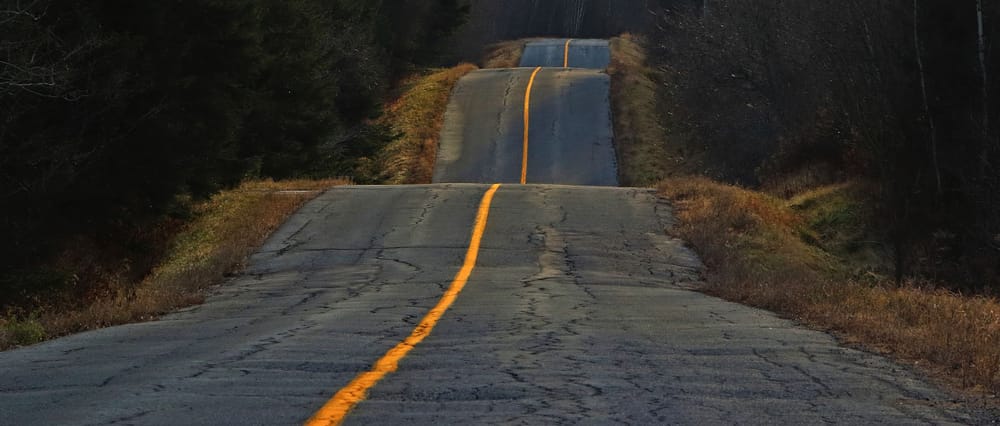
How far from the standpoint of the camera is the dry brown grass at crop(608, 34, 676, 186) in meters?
40.8

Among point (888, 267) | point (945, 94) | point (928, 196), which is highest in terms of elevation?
point (945, 94)

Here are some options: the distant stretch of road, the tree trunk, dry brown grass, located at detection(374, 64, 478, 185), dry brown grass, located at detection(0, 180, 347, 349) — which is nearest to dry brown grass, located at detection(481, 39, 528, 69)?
dry brown grass, located at detection(374, 64, 478, 185)

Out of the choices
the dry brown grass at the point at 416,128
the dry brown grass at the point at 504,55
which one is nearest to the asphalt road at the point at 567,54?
the dry brown grass at the point at 504,55

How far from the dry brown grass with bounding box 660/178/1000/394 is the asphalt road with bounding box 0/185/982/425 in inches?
14.6

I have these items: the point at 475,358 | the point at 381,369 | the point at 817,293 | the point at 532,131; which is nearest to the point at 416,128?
the point at 532,131

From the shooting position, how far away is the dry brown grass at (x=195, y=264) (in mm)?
11984

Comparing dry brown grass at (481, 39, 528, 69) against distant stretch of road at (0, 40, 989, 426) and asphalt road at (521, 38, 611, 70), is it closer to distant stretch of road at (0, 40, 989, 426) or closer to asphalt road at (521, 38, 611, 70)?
asphalt road at (521, 38, 611, 70)

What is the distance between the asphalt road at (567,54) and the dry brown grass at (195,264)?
48.0 m

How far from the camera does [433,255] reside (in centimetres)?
1830

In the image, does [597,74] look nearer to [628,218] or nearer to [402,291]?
[628,218]

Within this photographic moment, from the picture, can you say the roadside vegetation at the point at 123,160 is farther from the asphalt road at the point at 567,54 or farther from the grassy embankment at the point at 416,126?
the asphalt road at the point at 567,54

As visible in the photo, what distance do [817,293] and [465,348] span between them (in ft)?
17.9

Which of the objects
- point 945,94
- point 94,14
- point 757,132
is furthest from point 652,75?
point 94,14

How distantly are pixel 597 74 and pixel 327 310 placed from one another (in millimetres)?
48003
